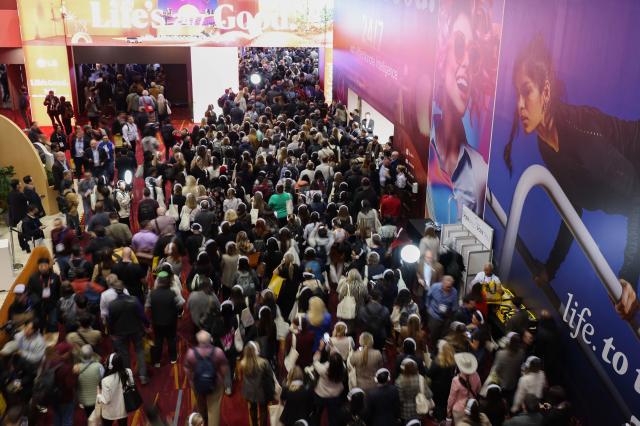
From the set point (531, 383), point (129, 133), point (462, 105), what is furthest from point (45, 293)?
point (129, 133)

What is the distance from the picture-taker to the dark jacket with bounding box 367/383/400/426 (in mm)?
5840

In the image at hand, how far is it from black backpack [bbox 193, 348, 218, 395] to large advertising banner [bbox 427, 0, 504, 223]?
5.28 m

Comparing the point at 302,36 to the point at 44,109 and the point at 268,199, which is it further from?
the point at 268,199

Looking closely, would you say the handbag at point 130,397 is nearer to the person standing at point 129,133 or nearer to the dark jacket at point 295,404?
the dark jacket at point 295,404

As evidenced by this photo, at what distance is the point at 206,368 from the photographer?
617 centimetres

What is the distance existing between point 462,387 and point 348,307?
1.77 meters

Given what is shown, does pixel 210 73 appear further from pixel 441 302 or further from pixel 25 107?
pixel 441 302

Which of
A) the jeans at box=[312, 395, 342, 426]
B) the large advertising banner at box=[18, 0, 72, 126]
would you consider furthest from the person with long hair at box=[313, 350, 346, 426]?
the large advertising banner at box=[18, 0, 72, 126]

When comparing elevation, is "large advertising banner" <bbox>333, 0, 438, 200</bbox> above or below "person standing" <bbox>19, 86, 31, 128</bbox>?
above

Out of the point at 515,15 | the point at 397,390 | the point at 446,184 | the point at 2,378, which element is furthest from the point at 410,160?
the point at 2,378

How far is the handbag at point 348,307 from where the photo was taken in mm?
7559

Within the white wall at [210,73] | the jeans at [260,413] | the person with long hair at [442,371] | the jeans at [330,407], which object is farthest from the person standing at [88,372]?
the white wall at [210,73]

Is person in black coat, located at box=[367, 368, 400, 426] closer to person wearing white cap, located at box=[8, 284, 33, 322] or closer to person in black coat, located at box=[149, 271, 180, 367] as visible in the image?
person in black coat, located at box=[149, 271, 180, 367]

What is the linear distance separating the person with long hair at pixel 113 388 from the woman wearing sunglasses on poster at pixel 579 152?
187 inches
